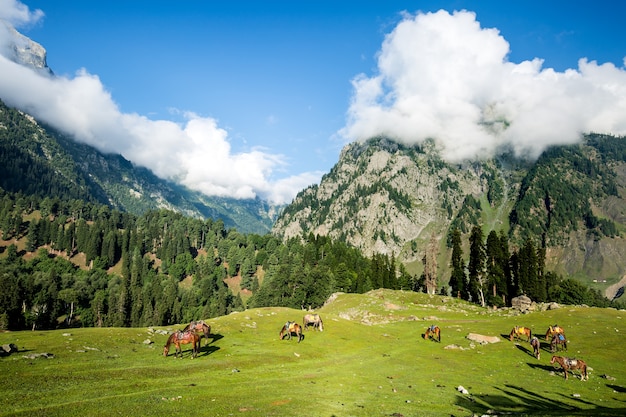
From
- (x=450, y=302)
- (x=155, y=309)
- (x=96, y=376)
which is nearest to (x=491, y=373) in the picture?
(x=96, y=376)

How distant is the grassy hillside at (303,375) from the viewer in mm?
19531

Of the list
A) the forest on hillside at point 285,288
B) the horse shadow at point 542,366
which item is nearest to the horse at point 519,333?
the horse shadow at point 542,366

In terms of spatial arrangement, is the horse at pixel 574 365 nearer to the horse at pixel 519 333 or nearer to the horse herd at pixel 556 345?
the horse herd at pixel 556 345

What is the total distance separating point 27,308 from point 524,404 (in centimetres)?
17909

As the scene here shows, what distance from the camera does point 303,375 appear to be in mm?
29297

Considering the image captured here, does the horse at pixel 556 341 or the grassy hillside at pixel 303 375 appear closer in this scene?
the grassy hillside at pixel 303 375

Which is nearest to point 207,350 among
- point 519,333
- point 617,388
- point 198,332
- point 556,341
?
point 198,332

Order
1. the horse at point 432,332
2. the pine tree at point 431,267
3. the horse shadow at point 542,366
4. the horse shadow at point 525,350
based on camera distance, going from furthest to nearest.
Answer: the pine tree at point 431,267 < the horse at point 432,332 < the horse shadow at point 525,350 < the horse shadow at point 542,366

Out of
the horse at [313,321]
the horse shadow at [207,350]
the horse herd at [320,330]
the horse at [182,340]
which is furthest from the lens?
the horse at [313,321]

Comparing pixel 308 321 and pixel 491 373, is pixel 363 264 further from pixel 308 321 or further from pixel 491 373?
pixel 491 373

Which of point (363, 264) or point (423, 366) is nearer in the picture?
point (423, 366)

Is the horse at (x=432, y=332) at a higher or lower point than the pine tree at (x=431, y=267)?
lower

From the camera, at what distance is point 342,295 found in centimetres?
11206

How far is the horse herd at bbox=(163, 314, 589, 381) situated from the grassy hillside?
1.09m
